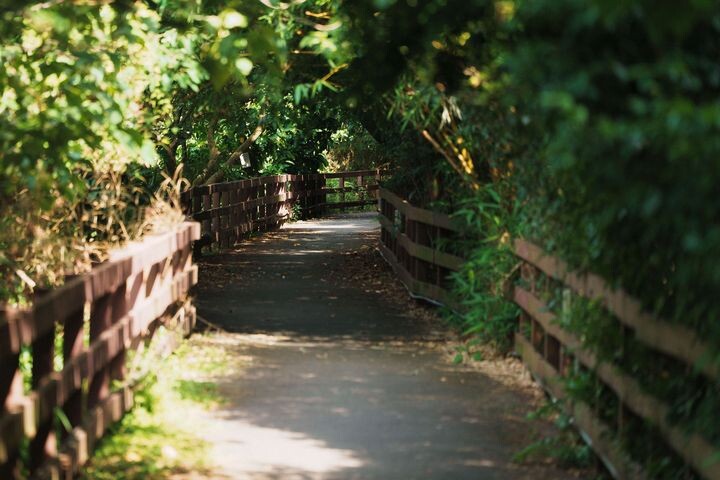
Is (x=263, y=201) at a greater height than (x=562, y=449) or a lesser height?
greater

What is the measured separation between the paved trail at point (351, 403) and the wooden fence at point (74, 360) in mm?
708

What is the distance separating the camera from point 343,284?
16.1 meters

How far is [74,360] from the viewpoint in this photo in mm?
5977

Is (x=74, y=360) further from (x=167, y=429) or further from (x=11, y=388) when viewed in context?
(x=167, y=429)

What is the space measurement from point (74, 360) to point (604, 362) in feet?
8.84

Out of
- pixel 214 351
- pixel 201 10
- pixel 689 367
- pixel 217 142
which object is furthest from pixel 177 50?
pixel 217 142

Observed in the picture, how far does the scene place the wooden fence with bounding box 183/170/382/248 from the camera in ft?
66.7

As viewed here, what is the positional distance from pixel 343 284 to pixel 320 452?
370 inches

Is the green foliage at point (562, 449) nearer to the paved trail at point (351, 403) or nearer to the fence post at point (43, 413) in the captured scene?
the paved trail at point (351, 403)

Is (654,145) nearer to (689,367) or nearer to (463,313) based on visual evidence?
(689,367)

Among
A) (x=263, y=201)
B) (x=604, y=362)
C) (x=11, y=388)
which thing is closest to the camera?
(x=11, y=388)

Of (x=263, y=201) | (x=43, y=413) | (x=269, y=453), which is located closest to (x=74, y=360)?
(x=43, y=413)

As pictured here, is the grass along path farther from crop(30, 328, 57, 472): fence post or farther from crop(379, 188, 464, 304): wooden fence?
crop(379, 188, 464, 304): wooden fence

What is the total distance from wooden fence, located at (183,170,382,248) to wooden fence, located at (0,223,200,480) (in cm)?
1087
